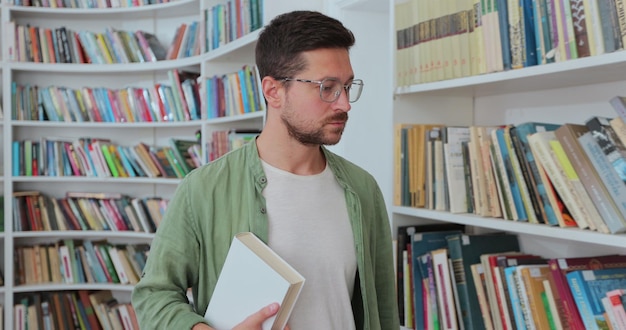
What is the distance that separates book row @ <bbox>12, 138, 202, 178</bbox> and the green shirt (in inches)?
93.5

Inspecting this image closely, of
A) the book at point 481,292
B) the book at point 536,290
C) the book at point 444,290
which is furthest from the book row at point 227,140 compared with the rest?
the book at point 536,290

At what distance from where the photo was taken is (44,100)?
3734 mm

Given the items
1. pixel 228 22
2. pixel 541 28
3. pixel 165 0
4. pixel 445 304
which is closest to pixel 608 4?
pixel 541 28

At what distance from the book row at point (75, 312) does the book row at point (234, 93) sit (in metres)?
1.33

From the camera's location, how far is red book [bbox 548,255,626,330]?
1585mm

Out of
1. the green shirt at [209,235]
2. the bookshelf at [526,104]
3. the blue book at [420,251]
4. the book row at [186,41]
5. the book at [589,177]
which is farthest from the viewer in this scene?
the book row at [186,41]

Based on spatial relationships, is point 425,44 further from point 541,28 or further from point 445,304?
point 445,304

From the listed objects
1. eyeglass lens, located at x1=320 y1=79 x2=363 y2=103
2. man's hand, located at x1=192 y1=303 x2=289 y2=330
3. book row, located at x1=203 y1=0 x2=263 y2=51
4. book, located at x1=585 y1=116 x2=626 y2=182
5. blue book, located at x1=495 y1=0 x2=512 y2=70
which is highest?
book row, located at x1=203 y1=0 x2=263 y2=51

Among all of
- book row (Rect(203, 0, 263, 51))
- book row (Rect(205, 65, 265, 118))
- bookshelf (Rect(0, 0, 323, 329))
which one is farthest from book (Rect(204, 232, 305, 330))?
bookshelf (Rect(0, 0, 323, 329))

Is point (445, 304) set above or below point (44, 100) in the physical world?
below

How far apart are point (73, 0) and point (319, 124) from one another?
3.00 metres

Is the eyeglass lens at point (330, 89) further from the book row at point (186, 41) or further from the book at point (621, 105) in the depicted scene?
the book row at point (186, 41)

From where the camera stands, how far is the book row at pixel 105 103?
3662 mm

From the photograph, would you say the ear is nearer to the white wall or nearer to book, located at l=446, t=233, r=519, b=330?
book, located at l=446, t=233, r=519, b=330
